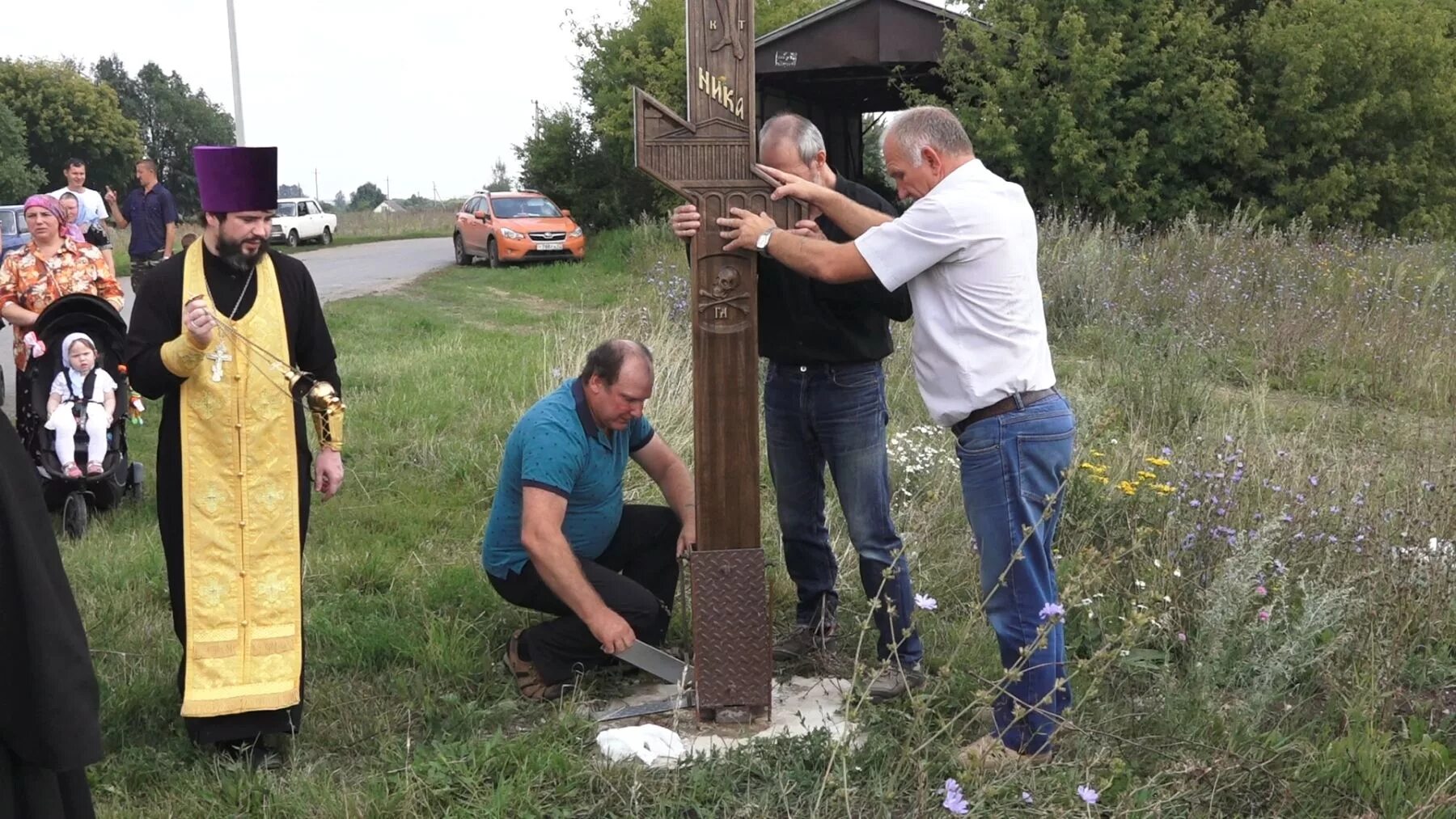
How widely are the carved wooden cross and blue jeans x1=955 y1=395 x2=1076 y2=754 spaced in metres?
0.74

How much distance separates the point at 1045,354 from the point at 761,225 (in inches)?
36.9

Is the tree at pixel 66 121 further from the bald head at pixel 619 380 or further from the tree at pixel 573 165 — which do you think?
the bald head at pixel 619 380

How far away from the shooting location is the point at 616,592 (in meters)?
4.61

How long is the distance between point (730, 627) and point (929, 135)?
1.67 m

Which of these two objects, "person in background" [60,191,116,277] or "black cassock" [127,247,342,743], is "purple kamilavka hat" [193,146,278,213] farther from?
"person in background" [60,191,116,277]

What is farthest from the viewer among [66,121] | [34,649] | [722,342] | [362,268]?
[66,121]

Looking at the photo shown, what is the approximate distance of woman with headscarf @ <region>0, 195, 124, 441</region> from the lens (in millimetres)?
7199

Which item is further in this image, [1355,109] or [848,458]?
[1355,109]

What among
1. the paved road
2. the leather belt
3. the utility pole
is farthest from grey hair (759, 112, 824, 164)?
the utility pole

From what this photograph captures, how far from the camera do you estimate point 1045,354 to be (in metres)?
3.81

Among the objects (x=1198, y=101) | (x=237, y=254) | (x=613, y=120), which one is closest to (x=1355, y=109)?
(x=1198, y=101)

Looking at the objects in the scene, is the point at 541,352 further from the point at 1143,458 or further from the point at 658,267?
the point at 1143,458

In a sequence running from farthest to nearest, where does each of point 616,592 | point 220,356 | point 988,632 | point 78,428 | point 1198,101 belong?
point 1198,101
point 78,428
point 988,632
point 616,592
point 220,356

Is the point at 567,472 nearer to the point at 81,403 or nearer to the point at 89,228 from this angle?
the point at 81,403
